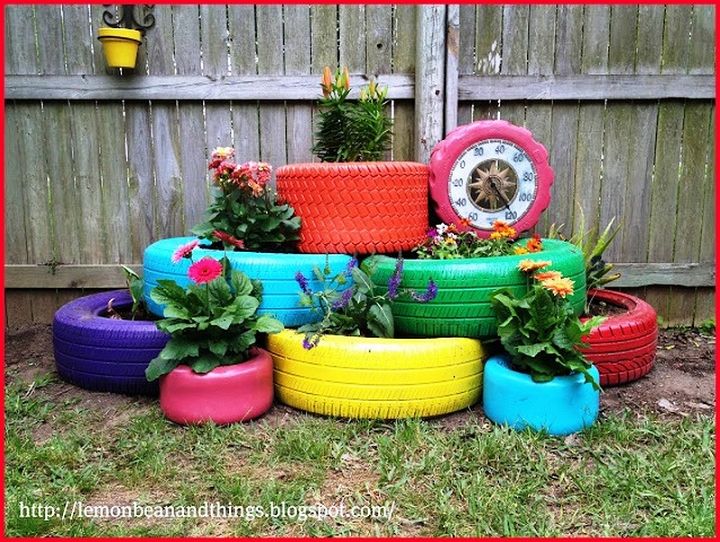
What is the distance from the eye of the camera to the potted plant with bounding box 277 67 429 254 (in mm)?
3197

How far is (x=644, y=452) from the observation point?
8.23 feet

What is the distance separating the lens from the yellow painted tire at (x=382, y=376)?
273cm

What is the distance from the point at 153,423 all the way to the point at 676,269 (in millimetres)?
3453

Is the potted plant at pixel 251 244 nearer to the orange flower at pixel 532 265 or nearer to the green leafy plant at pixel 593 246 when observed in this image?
the orange flower at pixel 532 265

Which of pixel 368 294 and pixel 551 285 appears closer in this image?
pixel 551 285

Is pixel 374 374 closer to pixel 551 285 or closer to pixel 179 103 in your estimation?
pixel 551 285

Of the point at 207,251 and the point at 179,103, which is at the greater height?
the point at 179,103

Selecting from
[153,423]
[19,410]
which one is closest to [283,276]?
[153,423]

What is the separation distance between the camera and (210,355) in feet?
8.98

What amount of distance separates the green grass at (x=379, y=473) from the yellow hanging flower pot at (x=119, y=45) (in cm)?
212

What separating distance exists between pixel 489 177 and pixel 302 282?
50.1 inches

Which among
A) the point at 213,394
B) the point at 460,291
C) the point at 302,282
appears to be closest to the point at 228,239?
the point at 302,282

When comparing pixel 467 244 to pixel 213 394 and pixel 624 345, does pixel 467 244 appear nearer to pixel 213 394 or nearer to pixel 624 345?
pixel 624 345

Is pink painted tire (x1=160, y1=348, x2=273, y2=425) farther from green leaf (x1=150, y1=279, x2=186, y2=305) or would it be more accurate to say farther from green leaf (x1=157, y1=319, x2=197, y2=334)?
green leaf (x1=150, y1=279, x2=186, y2=305)
